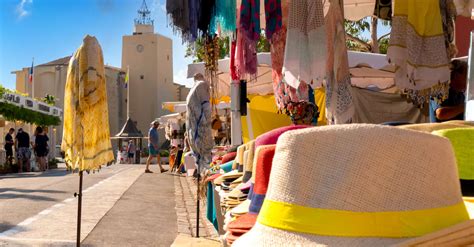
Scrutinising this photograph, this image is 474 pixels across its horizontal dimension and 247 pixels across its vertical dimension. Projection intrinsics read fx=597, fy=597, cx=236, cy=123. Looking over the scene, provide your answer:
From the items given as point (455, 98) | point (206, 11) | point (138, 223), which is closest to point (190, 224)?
point (138, 223)

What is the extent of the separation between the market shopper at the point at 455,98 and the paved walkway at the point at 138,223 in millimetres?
3824

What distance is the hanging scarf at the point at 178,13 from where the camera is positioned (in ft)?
17.5

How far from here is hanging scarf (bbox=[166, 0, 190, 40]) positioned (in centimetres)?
534

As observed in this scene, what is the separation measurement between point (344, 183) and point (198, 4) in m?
4.13

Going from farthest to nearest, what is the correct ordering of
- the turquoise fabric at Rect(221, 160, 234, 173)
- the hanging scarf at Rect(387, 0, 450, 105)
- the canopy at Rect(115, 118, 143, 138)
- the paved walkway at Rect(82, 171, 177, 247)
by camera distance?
the canopy at Rect(115, 118, 143, 138) → the paved walkway at Rect(82, 171, 177, 247) → the turquoise fabric at Rect(221, 160, 234, 173) → the hanging scarf at Rect(387, 0, 450, 105)

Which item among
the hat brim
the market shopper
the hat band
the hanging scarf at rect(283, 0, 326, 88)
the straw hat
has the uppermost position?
the hanging scarf at rect(283, 0, 326, 88)

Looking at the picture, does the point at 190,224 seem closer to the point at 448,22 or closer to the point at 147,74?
the point at 448,22

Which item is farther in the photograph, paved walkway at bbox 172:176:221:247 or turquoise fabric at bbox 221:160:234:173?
turquoise fabric at bbox 221:160:234:173

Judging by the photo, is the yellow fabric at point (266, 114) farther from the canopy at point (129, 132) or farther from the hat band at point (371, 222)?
the canopy at point (129, 132)

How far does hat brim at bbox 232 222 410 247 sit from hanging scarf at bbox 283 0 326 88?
268 cm

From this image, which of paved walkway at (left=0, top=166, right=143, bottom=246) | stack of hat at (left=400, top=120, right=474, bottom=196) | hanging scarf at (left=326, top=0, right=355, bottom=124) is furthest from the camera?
paved walkway at (left=0, top=166, right=143, bottom=246)

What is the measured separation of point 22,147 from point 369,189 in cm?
2365

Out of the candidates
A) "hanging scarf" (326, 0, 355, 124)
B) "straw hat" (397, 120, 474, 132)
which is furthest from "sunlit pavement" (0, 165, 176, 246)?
"straw hat" (397, 120, 474, 132)

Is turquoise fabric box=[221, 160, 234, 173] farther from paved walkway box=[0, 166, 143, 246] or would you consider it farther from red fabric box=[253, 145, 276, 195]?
red fabric box=[253, 145, 276, 195]
